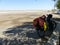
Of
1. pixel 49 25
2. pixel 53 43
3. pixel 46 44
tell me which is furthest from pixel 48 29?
pixel 53 43

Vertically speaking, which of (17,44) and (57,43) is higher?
(57,43)

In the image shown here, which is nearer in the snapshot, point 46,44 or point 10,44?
point 46,44

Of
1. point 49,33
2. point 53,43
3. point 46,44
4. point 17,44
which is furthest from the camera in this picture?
point 17,44

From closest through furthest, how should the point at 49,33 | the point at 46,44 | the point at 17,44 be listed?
the point at 46,44 → the point at 49,33 → the point at 17,44

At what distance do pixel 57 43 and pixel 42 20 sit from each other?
145 cm

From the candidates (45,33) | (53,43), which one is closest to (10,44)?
(45,33)

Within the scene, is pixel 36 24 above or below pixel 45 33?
above

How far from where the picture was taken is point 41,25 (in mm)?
8391

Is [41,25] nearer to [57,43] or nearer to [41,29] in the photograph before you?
[41,29]

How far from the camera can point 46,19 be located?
863 centimetres

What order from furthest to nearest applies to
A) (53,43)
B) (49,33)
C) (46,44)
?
(49,33), (46,44), (53,43)

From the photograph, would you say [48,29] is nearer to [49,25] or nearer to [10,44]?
[49,25]

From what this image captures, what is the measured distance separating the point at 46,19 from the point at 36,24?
551 mm

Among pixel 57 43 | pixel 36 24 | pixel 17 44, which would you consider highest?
pixel 36 24
